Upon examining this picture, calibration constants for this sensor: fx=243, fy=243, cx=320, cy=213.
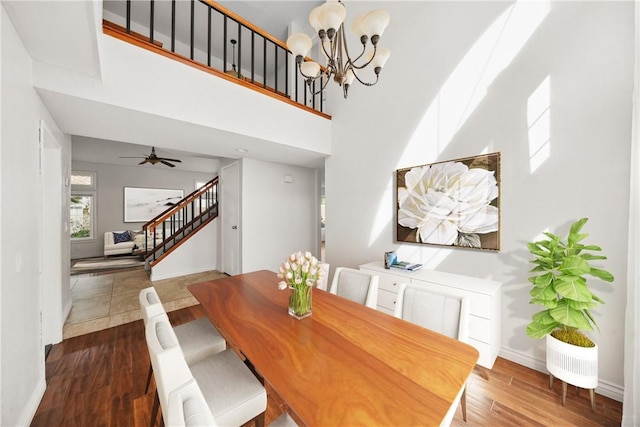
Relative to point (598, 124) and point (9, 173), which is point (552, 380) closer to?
point (598, 124)

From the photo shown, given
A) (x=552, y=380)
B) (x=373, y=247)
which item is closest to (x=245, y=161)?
(x=373, y=247)

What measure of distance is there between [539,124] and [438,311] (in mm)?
1909

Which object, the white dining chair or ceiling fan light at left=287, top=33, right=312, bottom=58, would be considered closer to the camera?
A: the white dining chair

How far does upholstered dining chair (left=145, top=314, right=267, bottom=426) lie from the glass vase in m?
0.41

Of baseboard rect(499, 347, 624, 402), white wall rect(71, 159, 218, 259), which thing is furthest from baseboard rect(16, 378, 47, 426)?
white wall rect(71, 159, 218, 259)

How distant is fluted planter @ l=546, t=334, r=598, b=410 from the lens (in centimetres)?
165

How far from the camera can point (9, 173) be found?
4.42ft

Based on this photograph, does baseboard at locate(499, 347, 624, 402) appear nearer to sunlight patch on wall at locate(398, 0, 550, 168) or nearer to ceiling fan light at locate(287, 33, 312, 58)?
sunlight patch on wall at locate(398, 0, 550, 168)

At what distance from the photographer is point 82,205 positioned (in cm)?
680

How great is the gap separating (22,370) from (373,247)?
10.7 ft

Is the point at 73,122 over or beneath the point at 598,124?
over

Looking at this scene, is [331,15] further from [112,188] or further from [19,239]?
[112,188]

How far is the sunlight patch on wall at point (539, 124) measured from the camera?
82.4 inches

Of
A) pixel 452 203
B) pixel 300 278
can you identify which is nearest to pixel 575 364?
pixel 452 203
